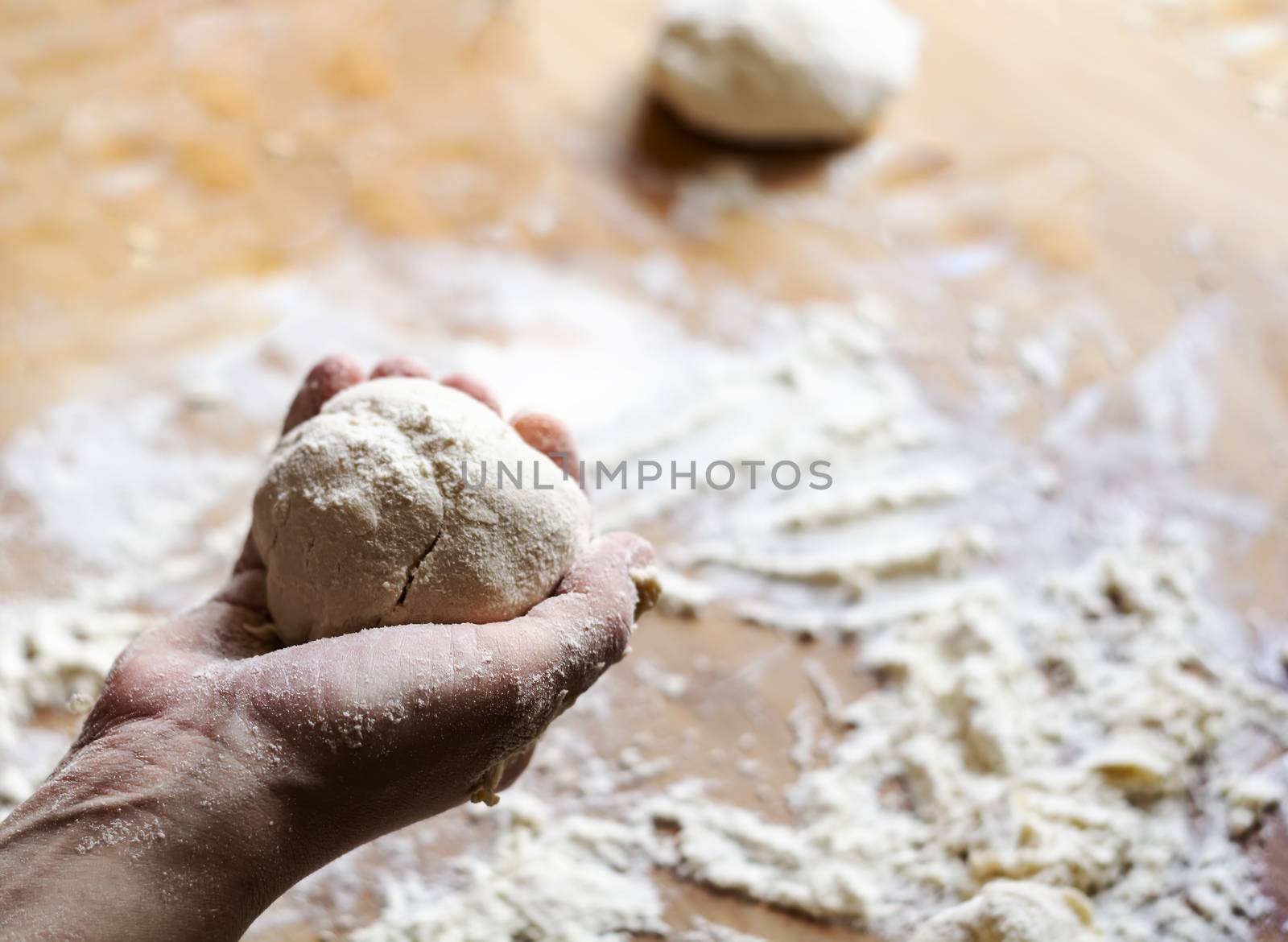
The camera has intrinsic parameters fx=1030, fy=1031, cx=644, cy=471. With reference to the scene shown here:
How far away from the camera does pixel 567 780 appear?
4.50 feet

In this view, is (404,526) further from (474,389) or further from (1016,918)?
(1016,918)

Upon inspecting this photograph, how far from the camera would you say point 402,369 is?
128 cm

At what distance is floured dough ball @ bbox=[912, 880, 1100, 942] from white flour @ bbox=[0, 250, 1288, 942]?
0.03 m

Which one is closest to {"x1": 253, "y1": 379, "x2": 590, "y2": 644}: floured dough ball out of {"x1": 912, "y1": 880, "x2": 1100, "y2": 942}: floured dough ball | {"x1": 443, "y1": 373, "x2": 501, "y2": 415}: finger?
{"x1": 443, "y1": 373, "x2": 501, "y2": 415}: finger

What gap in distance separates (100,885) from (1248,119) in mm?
2704

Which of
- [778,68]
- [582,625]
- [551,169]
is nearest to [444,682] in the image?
[582,625]

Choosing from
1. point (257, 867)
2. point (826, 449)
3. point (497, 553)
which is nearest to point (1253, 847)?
point (826, 449)

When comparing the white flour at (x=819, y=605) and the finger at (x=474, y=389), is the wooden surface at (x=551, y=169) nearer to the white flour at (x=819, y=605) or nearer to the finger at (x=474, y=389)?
the white flour at (x=819, y=605)

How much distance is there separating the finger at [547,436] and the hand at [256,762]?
0.82ft

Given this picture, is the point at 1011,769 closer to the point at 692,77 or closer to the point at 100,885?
the point at 100,885

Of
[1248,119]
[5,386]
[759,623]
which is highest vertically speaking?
[1248,119]

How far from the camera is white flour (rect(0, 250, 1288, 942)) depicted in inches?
50.7

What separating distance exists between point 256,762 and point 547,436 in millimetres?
490

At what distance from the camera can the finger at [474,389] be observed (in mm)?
1266
